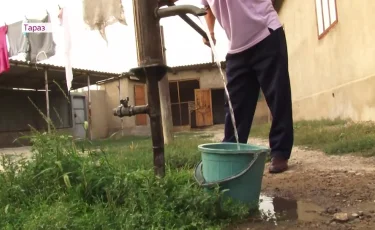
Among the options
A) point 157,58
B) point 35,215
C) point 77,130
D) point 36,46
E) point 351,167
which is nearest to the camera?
point 35,215

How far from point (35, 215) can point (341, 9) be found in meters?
6.01

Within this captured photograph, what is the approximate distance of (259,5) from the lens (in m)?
2.43

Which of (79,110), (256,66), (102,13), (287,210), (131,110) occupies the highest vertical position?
(102,13)

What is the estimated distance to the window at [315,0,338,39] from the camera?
6.84m

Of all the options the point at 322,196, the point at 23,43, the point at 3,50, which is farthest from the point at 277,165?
the point at 3,50

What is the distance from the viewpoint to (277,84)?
242 centimetres

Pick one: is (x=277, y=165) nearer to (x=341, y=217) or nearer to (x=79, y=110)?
(x=341, y=217)

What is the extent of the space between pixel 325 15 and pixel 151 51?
6.61 m

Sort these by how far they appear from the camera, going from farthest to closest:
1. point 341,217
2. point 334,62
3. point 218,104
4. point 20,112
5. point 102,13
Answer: point 218,104, point 20,112, point 102,13, point 334,62, point 341,217

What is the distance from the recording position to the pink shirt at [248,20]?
A: 241cm

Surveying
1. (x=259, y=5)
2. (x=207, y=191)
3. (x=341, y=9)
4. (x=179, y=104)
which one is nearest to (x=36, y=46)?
(x=341, y=9)

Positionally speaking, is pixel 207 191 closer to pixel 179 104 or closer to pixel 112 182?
pixel 112 182

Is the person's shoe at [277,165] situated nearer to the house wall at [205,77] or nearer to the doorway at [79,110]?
the doorway at [79,110]

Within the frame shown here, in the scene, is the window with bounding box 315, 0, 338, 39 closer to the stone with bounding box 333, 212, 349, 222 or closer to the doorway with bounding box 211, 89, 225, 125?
the stone with bounding box 333, 212, 349, 222
